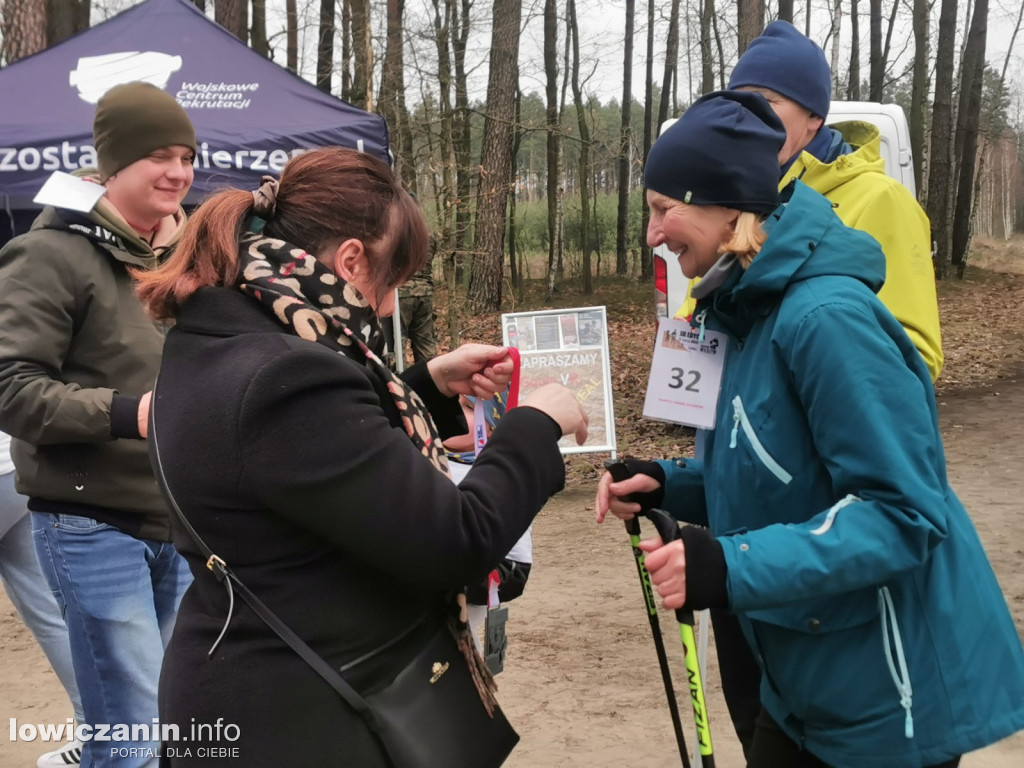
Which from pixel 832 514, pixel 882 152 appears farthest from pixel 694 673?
pixel 882 152

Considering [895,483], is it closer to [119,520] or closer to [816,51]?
[816,51]

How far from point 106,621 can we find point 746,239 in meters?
1.95

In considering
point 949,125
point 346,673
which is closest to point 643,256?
point 949,125

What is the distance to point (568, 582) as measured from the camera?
556 centimetres

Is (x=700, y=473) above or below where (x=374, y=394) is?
below

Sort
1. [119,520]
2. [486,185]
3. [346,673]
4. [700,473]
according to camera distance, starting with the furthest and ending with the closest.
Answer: [486,185]
[119,520]
[700,473]
[346,673]

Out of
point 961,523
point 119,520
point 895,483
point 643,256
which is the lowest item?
point 643,256

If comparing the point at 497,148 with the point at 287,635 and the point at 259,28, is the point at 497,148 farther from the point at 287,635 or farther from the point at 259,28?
the point at 287,635

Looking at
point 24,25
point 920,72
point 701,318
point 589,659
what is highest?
point 920,72

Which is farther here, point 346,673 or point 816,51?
point 816,51

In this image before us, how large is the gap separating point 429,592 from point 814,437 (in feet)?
2.33

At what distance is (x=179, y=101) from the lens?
20.5 feet

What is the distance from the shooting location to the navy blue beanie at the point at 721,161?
1758 millimetres

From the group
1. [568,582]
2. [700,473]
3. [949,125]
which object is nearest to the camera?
[700,473]
